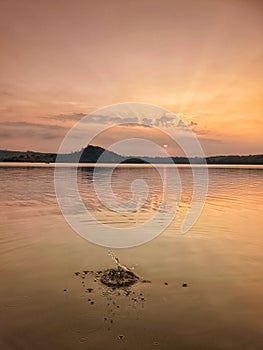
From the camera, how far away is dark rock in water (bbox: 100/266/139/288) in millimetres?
8465

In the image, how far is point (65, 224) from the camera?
16.0 meters

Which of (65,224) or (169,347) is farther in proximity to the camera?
(65,224)

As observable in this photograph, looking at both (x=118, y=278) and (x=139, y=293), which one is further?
(x=118, y=278)

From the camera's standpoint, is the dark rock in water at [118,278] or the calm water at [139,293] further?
the dark rock in water at [118,278]

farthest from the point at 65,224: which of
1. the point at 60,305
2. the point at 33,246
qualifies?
the point at 60,305

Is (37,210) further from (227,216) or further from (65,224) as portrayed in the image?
(227,216)

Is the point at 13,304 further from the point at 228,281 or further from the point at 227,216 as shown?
the point at 227,216

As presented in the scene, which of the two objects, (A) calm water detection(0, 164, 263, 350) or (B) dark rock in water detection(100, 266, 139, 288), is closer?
(A) calm water detection(0, 164, 263, 350)

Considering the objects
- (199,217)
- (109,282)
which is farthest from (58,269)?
(199,217)

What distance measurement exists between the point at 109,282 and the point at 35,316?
86.6 inches

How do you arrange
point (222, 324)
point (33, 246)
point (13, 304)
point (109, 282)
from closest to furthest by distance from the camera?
point (222, 324), point (13, 304), point (109, 282), point (33, 246)

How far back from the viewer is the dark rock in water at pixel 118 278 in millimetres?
8465

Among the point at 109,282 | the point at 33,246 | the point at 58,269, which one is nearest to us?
the point at 109,282

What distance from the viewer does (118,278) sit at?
347 inches
